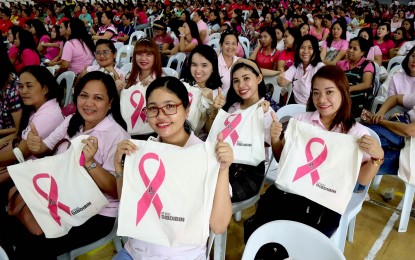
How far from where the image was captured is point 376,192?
3.01 m

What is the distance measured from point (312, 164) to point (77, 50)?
12.3ft

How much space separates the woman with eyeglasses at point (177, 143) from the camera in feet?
4.58

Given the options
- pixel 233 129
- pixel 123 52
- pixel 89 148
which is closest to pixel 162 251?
pixel 89 148

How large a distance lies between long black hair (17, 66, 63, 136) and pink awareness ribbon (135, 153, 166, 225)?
56.8 inches

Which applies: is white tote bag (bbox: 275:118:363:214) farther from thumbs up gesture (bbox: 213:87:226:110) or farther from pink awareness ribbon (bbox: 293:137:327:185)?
thumbs up gesture (bbox: 213:87:226:110)

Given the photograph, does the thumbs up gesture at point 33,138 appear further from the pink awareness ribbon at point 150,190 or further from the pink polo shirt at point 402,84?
the pink polo shirt at point 402,84

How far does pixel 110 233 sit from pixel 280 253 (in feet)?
3.15

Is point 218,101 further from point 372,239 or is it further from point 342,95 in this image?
point 372,239

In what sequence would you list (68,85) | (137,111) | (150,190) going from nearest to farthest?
(150,190) → (137,111) → (68,85)

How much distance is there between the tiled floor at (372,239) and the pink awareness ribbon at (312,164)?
0.92 meters

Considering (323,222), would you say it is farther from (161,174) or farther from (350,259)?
(161,174)

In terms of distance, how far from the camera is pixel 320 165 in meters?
1.70

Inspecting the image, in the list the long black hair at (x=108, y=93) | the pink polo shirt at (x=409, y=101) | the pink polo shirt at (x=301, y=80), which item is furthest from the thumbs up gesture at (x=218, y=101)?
the pink polo shirt at (x=409, y=101)

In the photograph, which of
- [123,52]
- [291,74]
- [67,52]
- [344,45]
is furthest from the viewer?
[123,52]
